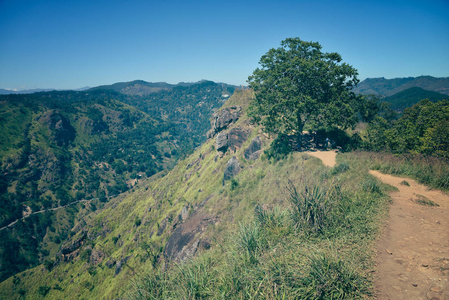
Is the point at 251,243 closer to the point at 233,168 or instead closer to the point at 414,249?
the point at 414,249

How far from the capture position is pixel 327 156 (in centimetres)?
2238

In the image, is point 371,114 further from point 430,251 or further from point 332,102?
point 430,251

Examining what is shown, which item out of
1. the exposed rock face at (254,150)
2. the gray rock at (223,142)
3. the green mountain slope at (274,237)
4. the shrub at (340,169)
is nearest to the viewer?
the green mountain slope at (274,237)

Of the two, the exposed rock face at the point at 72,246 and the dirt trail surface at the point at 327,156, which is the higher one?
the dirt trail surface at the point at 327,156

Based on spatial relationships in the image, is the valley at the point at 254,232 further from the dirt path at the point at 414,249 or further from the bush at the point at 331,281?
the dirt path at the point at 414,249

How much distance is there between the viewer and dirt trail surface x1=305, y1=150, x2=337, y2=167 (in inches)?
797

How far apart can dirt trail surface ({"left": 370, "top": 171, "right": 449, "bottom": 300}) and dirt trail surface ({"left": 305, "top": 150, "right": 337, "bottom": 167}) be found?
8412mm

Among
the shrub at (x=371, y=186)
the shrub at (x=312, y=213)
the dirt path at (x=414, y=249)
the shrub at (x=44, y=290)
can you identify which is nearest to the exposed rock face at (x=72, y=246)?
the shrub at (x=44, y=290)

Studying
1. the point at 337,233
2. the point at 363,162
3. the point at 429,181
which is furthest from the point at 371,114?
the point at 337,233

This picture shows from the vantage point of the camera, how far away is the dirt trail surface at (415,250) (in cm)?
592

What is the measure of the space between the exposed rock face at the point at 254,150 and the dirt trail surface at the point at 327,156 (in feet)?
34.0

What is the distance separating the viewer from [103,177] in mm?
196625

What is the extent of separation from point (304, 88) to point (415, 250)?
19829 millimetres

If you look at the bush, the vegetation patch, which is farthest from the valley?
the vegetation patch
